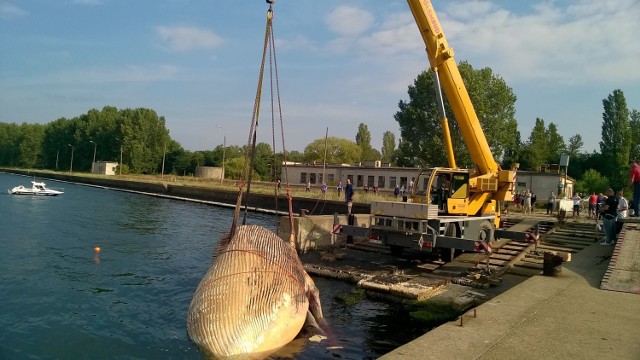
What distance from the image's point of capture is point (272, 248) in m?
8.62

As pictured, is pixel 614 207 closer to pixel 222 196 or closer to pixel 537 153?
pixel 222 196

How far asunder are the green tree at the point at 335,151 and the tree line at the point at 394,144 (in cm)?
21

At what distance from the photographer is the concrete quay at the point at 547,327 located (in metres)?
6.09

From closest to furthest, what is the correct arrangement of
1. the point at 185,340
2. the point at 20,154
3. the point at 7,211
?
the point at 185,340, the point at 7,211, the point at 20,154

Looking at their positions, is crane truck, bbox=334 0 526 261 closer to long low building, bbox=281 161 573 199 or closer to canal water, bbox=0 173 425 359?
canal water, bbox=0 173 425 359

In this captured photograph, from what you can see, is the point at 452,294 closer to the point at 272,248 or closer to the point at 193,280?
the point at 272,248

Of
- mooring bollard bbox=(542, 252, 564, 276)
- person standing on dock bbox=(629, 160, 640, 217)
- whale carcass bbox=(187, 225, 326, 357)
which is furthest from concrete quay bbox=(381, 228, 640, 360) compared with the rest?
person standing on dock bbox=(629, 160, 640, 217)

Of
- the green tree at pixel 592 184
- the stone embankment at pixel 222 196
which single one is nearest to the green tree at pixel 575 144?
the green tree at pixel 592 184

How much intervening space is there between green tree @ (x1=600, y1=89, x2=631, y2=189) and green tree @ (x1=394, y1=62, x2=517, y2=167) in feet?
65.5

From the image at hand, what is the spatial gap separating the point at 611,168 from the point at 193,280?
65.6 m

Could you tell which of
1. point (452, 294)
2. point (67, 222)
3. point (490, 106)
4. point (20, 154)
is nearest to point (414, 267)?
point (452, 294)

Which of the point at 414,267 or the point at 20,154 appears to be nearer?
the point at 414,267

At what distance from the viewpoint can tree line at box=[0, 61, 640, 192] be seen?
51094mm

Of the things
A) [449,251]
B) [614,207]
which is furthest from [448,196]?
[614,207]
